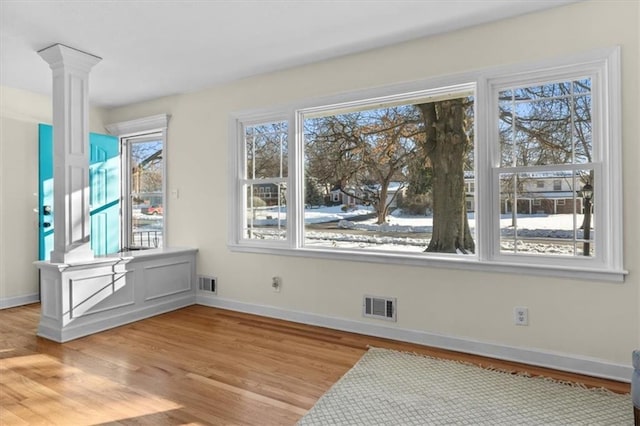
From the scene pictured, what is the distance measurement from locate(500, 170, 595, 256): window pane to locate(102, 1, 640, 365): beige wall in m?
0.23

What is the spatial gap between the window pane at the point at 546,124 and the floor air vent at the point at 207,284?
3214 mm

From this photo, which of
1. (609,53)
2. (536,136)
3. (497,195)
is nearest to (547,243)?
(497,195)

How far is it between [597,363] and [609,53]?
2.04 m

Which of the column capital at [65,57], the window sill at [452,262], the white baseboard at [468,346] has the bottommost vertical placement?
the white baseboard at [468,346]

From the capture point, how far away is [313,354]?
294 centimetres

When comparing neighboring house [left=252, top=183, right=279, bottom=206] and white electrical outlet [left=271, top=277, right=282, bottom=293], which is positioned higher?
neighboring house [left=252, top=183, right=279, bottom=206]

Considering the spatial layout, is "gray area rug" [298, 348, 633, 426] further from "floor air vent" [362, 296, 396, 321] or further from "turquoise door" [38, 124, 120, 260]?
"turquoise door" [38, 124, 120, 260]

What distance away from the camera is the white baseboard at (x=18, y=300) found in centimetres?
Result: 430

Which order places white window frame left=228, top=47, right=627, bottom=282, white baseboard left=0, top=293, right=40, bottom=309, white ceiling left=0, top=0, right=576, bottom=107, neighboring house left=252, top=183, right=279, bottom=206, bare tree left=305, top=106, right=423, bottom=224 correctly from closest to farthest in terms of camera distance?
white window frame left=228, top=47, right=627, bottom=282, white ceiling left=0, top=0, right=576, bottom=107, bare tree left=305, top=106, right=423, bottom=224, neighboring house left=252, top=183, right=279, bottom=206, white baseboard left=0, top=293, right=40, bottom=309

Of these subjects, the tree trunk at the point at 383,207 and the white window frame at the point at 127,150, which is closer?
the tree trunk at the point at 383,207

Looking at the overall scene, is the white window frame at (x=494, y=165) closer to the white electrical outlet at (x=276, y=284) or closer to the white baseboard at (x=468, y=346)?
the white electrical outlet at (x=276, y=284)

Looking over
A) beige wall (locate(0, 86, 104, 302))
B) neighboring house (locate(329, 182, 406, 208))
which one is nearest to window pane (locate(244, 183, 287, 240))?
neighboring house (locate(329, 182, 406, 208))

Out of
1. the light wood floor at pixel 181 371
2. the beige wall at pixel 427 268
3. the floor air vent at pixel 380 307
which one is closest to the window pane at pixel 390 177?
the beige wall at pixel 427 268

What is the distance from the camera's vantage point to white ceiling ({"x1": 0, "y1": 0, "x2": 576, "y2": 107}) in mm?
2621
